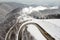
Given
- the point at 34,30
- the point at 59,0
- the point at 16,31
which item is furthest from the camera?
the point at 59,0

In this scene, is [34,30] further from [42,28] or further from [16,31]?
[16,31]

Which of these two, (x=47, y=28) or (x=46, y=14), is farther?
(x=46, y=14)

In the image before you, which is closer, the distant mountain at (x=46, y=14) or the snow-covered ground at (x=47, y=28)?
the snow-covered ground at (x=47, y=28)

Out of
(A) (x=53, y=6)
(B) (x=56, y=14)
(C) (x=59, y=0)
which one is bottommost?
(B) (x=56, y=14)

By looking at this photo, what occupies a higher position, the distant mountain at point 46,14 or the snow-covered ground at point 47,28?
the distant mountain at point 46,14

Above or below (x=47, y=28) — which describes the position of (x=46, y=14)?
above

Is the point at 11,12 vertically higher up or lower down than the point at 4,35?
higher up

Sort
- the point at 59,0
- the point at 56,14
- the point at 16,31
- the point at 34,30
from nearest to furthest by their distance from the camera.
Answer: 1. the point at 34,30
2. the point at 16,31
3. the point at 56,14
4. the point at 59,0

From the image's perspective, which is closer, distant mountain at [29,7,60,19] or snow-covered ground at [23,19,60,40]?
snow-covered ground at [23,19,60,40]

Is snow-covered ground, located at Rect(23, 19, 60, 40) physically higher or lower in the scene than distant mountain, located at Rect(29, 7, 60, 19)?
lower

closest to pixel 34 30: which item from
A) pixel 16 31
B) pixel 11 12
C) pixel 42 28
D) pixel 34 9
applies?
pixel 42 28

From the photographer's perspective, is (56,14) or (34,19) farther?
(56,14)
